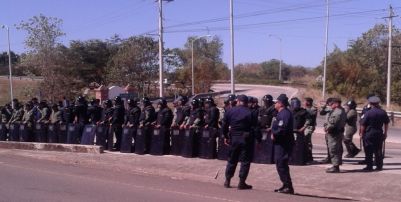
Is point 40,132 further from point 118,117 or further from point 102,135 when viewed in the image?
point 118,117

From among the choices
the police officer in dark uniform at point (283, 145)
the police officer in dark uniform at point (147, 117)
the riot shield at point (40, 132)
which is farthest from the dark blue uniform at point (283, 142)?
the riot shield at point (40, 132)

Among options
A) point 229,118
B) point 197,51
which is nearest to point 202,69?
point 197,51

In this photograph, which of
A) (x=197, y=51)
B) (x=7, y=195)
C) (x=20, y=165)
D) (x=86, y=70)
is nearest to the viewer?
(x=7, y=195)

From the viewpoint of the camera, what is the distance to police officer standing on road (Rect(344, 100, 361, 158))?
1414cm

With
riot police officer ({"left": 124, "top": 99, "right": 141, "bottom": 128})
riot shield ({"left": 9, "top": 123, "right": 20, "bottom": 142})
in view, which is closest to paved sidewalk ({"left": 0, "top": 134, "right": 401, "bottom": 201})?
riot police officer ({"left": 124, "top": 99, "right": 141, "bottom": 128})

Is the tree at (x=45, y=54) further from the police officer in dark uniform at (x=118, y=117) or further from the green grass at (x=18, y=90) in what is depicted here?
the police officer in dark uniform at (x=118, y=117)

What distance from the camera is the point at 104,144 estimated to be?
60.8 ft

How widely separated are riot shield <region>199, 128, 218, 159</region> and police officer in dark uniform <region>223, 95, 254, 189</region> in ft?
13.3

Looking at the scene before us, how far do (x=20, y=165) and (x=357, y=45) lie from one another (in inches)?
2280

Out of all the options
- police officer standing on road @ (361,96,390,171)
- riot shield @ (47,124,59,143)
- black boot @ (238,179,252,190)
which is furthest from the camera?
riot shield @ (47,124,59,143)

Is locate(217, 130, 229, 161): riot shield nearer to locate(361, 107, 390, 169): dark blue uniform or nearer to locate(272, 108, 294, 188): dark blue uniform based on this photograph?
locate(361, 107, 390, 169): dark blue uniform

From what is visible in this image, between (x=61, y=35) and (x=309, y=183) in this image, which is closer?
(x=309, y=183)

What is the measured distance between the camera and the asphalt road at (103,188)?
1033 cm

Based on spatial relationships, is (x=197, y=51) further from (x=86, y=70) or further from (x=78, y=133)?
(x=78, y=133)
